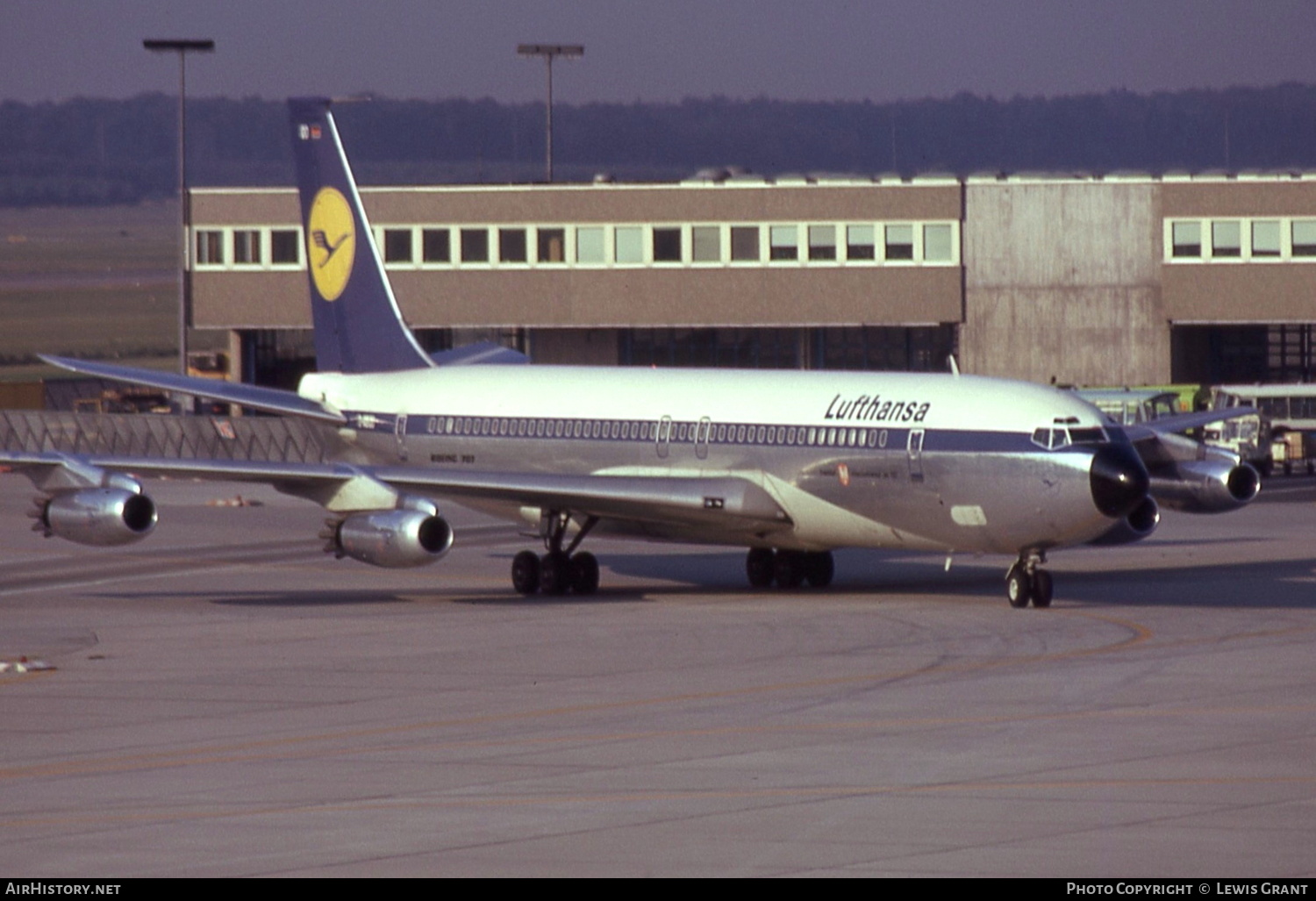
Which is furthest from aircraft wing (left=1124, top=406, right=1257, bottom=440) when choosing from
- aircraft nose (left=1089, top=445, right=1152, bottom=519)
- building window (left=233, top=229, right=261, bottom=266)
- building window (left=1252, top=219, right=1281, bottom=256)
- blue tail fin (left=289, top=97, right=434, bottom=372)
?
building window (left=233, top=229, right=261, bottom=266)

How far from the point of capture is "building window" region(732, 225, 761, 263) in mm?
95125

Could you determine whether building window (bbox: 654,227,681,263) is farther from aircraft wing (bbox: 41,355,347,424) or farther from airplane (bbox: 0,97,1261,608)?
aircraft wing (bbox: 41,355,347,424)

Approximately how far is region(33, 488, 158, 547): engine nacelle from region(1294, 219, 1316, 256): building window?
205ft

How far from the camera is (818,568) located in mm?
44500

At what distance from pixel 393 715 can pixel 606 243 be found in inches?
2764

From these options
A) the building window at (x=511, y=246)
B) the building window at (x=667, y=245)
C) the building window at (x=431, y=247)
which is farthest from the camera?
the building window at (x=431, y=247)

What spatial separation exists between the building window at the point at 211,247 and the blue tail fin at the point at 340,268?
49.9 metres

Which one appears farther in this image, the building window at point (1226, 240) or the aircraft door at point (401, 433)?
the building window at point (1226, 240)

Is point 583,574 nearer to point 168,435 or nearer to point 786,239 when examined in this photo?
point 168,435

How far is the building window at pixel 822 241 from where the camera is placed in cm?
9438

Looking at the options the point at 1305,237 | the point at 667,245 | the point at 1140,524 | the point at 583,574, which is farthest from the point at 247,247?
the point at 1140,524

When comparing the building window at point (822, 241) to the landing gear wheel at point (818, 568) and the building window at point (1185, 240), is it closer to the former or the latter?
the building window at point (1185, 240)

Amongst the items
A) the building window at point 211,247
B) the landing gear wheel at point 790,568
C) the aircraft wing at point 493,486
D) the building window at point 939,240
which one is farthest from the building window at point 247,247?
the landing gear wheel at point 790,568

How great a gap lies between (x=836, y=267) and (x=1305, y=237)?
20076 millimetres
